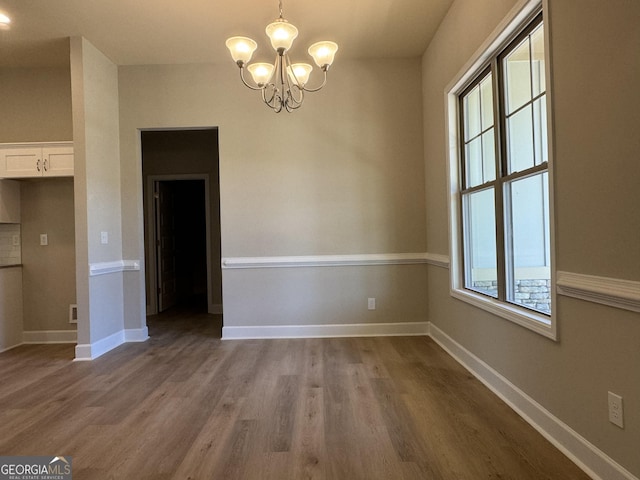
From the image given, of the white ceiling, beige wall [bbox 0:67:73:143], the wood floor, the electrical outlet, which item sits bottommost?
the wood floor

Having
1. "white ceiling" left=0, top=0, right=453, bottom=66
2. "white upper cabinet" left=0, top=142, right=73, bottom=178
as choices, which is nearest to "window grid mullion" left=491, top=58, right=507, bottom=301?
"white ceiling" left=0, top=0, right=453, bottom=66

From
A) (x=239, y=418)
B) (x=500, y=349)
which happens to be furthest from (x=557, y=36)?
(x=239, y=418)

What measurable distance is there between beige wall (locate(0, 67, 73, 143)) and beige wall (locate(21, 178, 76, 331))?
52cm

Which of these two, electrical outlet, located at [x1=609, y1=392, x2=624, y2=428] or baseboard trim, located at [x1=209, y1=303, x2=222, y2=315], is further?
baseboard trim, located at [x1=209, y1=303, x2=222, y2=315]

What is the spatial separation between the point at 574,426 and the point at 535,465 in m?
0.26

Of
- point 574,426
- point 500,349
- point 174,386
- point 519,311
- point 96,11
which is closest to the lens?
point 574,426

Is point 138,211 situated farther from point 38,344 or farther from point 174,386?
point 174,386

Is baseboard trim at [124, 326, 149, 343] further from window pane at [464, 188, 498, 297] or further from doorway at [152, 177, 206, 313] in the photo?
window pane at [464, 188, 498, 297]

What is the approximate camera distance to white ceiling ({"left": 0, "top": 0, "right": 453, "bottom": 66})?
2.93 m

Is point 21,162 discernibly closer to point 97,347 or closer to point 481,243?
point 97,347

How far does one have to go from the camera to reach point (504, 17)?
2.15 meters

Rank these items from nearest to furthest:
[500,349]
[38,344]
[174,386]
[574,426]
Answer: [574,426]
[500,349]
[174,386]
[38,344]

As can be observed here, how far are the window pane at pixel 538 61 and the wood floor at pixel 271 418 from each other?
1.88 m

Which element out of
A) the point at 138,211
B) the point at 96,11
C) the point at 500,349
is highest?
the point at 96,11
